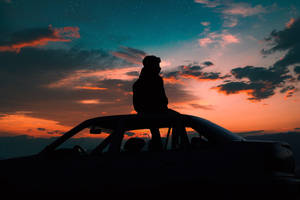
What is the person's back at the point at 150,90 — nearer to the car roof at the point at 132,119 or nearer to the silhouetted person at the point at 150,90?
the silhouetted person at the point at 150,90

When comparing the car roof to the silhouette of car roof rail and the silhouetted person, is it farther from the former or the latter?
the silhouetted person

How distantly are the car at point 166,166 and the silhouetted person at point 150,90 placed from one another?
56.3 inches

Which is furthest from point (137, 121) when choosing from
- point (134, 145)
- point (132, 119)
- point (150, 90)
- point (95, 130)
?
point (150, 90)

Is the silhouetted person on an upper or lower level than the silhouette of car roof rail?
upper

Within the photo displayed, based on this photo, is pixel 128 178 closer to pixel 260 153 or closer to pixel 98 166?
pixel 98 166

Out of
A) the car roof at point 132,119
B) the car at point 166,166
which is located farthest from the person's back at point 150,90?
the car at point 166,166

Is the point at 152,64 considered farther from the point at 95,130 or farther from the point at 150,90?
the point at 95,130

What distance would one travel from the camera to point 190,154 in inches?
90.1

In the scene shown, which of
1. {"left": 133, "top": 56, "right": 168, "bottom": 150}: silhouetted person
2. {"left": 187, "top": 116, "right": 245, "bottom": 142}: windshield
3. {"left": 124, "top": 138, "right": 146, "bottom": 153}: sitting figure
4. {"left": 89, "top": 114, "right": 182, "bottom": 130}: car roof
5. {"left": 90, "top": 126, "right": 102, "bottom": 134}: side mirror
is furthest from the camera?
{"left": 133, "top": 56, "right": 168, "bottom": 150}: silhouetted person

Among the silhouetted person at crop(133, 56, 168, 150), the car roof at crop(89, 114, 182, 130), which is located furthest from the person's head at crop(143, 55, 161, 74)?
the car roof at crop(89, 114, 182, 130)

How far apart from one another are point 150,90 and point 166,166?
7.20ft

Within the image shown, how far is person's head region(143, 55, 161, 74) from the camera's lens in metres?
4.34

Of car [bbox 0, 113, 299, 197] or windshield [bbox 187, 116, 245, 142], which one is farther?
windshield [bbox 187, 116, 245, 142]

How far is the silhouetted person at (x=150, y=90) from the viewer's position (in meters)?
4.16
